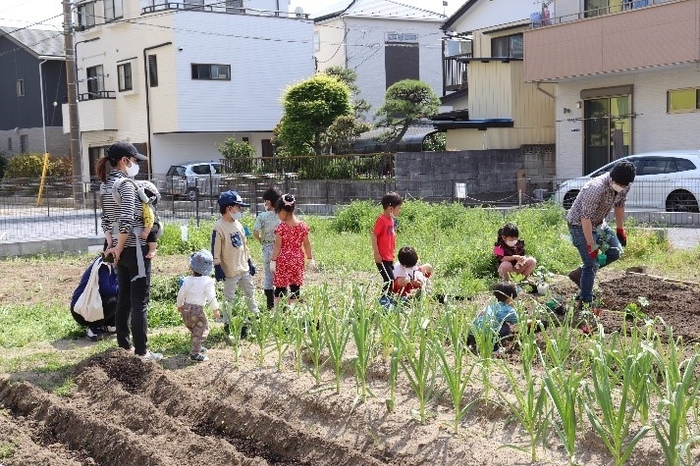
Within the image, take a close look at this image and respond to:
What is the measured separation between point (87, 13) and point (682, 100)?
24.9m

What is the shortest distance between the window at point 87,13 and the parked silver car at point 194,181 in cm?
989

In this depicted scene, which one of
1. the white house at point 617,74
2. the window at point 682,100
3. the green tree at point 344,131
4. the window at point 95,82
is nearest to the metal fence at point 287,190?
the white house at point 617,74

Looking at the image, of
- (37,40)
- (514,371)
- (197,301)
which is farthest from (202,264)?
(37,40)

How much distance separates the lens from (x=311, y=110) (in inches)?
956

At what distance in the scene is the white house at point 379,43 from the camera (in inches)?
1332

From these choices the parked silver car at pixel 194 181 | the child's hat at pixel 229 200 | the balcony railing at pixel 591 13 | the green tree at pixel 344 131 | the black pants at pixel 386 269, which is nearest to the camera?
the child's hat at pixel 229 200

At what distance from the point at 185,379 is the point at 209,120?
26790mm

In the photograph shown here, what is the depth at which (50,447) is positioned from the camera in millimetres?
4871

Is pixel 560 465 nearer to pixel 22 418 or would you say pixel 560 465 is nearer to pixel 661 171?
pixel 22 418

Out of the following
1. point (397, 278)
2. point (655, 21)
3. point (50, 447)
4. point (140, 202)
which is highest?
point (655, 21)

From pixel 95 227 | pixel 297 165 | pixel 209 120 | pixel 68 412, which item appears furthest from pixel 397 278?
pixel 209 120

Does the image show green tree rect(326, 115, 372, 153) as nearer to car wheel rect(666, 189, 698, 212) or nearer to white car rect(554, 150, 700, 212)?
white car rect(554, 150, 700, 212)

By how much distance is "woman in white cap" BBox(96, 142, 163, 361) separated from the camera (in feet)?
20.0

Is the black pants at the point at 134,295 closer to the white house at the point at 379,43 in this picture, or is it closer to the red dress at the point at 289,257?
the red dress at the point at 289,257
